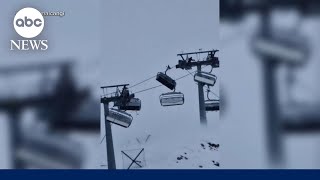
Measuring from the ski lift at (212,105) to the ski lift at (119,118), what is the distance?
0.45 m

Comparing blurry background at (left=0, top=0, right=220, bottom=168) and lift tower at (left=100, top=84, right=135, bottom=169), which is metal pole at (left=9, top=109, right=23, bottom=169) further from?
lift tower at (left=100, top=84, right=135, bottom=169)

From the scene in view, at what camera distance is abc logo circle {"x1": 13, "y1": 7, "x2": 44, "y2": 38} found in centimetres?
381

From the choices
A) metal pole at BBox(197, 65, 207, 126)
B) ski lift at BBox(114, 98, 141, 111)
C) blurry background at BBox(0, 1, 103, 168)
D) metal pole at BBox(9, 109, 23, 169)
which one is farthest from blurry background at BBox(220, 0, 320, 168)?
metal pole at BBox(9, 109, 23, 169)

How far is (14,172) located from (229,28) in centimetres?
151

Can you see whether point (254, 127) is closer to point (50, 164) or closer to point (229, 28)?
point (229, 28)

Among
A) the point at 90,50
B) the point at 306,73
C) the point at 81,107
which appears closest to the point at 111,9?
the point at 90,50

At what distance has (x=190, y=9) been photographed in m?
3.78

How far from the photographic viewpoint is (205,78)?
3.77 m

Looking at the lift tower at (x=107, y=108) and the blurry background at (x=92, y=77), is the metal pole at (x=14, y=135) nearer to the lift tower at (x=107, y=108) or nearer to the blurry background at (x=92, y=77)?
the blurry background at (x=92, y=77)

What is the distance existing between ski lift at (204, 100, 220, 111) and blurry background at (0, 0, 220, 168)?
8 centimetres

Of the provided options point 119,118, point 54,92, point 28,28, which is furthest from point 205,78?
point 28,28

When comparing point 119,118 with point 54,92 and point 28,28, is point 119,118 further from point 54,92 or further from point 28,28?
point 28,28

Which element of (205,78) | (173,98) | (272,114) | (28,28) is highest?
(28,28)

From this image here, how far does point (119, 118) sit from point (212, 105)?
0.55 metres
